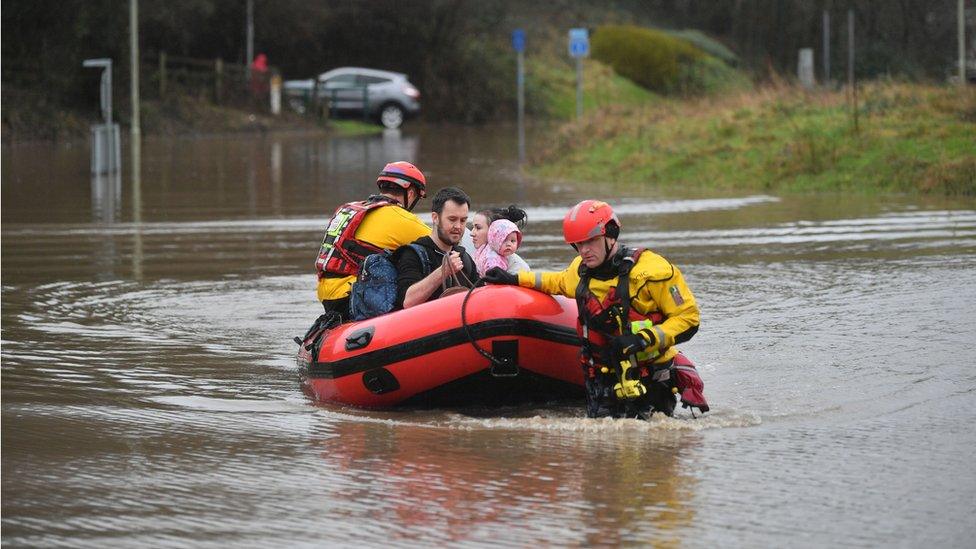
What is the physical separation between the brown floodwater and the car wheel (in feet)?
100

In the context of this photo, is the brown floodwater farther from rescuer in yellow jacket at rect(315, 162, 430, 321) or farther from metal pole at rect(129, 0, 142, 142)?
metal pole at rect(129, 0, 142, 142)

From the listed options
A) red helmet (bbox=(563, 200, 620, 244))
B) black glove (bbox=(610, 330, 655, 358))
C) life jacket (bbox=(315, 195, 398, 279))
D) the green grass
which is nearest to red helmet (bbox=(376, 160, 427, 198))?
life jacket (bbox=(315, 195, 398, 279))

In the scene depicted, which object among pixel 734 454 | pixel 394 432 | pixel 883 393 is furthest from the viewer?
pixel 883 393

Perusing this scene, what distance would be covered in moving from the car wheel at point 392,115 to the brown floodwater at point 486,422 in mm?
30550

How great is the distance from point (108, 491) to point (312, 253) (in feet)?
31.0

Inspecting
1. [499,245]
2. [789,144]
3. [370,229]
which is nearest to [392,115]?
[789,144]

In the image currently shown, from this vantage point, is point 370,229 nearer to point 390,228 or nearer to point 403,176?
point 390,228

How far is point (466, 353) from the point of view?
846 centimetres

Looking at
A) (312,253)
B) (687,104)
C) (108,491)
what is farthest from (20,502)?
(687,104)

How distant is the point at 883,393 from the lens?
908 centimetres

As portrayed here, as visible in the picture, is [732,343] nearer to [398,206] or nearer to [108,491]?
[398,206]

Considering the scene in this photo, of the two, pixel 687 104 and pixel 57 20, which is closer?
pixel 687 104

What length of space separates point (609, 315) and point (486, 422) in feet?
2.98

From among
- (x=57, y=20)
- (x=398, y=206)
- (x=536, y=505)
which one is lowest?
(x=536, y=505)
